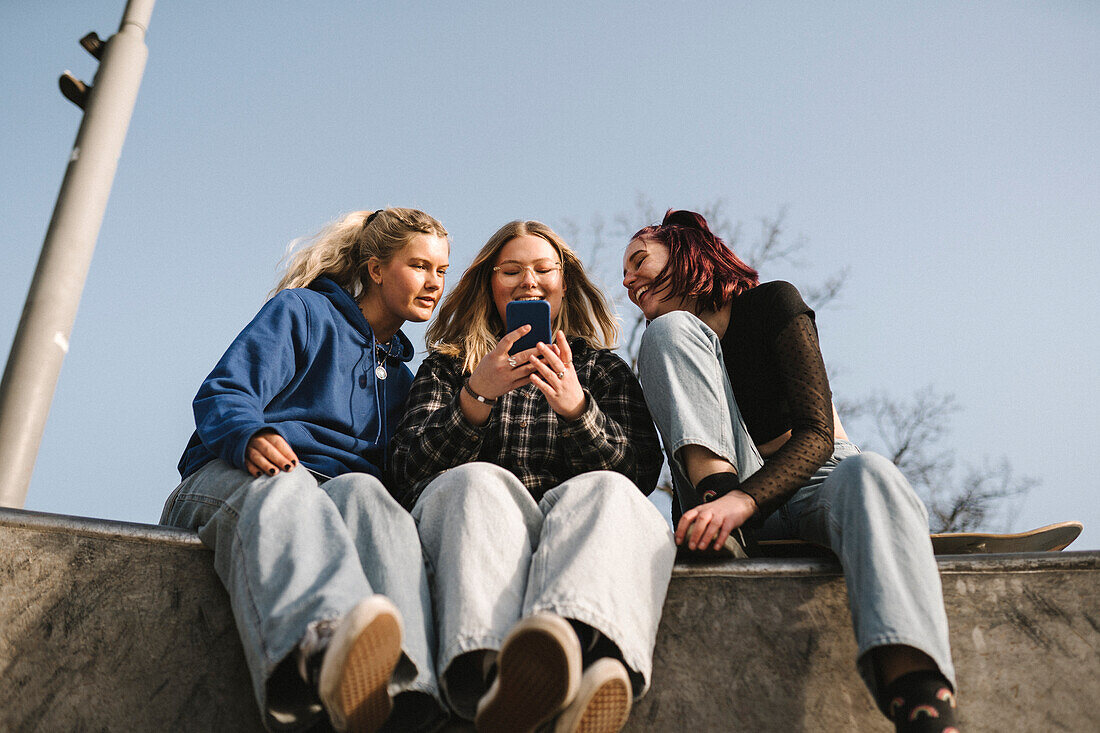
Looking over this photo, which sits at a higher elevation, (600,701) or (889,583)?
(889,583)

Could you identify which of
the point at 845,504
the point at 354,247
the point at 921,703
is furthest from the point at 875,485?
the point at 354,247

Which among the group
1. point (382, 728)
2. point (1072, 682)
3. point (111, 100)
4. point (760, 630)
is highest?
point (111, 100)

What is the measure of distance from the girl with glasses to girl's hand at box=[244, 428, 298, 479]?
0.40m

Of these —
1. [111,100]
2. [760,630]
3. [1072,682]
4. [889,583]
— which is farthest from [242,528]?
[111,100]

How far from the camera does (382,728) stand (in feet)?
6.18

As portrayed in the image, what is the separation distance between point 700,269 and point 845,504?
133cm

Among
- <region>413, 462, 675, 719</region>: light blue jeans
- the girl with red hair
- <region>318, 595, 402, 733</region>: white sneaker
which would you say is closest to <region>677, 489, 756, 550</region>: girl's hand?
the girl with red hair

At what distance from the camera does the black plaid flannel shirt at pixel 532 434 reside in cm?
274

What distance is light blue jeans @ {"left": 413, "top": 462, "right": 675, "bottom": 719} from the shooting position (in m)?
1.87

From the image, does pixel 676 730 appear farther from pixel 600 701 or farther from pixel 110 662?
pixel 110 662

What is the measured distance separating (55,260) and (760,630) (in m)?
3.06

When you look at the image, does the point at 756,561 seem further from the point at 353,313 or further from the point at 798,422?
the point at 353,313

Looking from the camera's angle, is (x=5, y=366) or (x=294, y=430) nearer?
(x=294, y=430)

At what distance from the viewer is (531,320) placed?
279 centimetres
